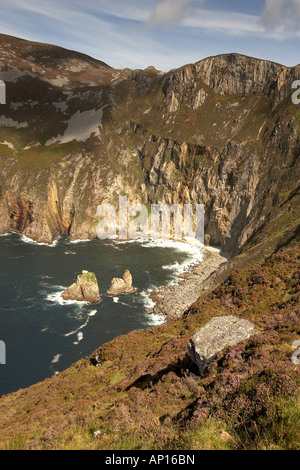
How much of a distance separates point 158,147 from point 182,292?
281ft

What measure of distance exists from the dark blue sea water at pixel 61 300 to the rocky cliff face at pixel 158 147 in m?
17.3

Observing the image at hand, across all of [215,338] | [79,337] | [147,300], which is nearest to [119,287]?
[147,300]

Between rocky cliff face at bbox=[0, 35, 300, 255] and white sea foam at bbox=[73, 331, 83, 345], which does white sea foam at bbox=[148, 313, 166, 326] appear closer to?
white sea foam at bbox=[73, 331, 83, 345]

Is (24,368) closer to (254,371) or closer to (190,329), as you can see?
(190,329)

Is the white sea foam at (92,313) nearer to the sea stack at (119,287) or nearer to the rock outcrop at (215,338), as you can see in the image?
the sea stack at (119,287)

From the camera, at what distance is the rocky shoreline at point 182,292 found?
6700 cm

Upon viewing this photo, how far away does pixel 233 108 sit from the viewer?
433 feet

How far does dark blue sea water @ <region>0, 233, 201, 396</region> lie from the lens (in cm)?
5078

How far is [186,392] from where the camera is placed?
51.4 feet

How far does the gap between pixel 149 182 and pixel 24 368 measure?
107 meters

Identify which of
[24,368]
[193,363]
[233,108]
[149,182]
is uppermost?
[233,108]

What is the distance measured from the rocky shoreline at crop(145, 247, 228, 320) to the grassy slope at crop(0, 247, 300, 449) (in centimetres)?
3441

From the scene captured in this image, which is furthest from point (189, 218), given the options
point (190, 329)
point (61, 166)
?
point (190, 329)

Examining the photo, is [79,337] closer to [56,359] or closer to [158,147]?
[56,359]
